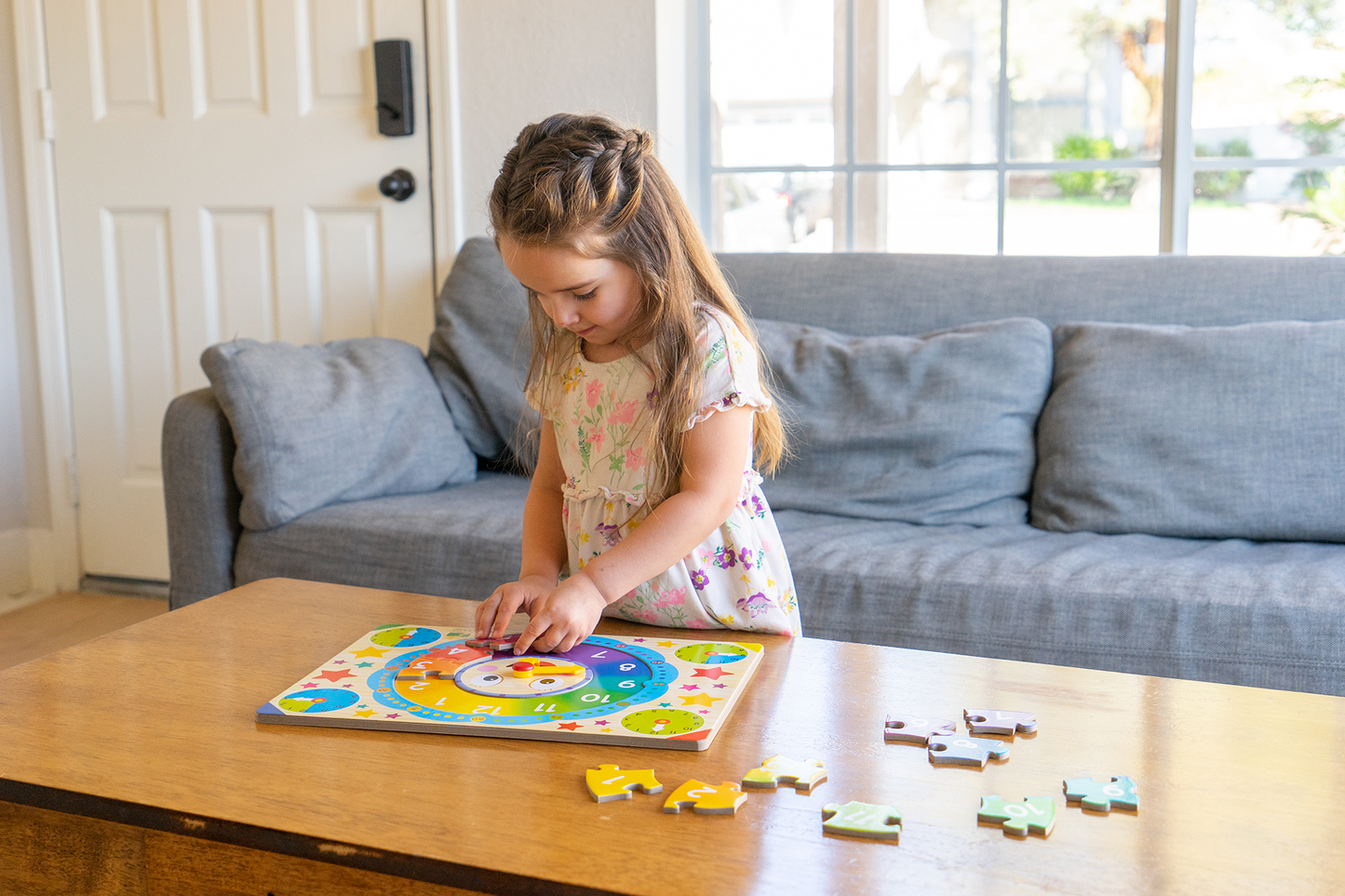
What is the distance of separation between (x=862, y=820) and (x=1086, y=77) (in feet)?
6.98

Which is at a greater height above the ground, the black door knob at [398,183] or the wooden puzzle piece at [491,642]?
the black door knob at [398,183]

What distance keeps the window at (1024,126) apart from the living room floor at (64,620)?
1.69 meters

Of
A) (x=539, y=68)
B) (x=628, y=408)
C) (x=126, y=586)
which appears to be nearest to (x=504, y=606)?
(x=628, y=408)

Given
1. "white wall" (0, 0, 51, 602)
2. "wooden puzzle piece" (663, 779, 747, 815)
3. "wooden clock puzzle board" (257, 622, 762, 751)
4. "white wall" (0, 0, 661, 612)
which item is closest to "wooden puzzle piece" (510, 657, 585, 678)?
"wooden clock puzzle board" (257, 622, 762, 751)

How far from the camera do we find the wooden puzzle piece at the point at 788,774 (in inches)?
28.5

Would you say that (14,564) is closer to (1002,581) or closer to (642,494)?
(642,494)

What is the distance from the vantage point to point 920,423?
1993mm

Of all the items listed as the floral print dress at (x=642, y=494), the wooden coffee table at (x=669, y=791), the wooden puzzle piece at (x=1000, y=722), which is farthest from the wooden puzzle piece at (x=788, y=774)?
the floral print dress at (x=642, y=494)

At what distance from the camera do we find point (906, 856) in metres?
0.64

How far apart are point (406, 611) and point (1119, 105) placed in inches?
76.7

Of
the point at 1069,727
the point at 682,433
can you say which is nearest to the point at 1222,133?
the point at 682,433

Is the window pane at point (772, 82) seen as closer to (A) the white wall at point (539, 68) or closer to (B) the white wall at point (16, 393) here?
(A) the white wall at point (539, 68)

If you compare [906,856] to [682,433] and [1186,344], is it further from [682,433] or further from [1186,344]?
[1186,344]

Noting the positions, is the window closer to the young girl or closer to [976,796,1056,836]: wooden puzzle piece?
the young girl
